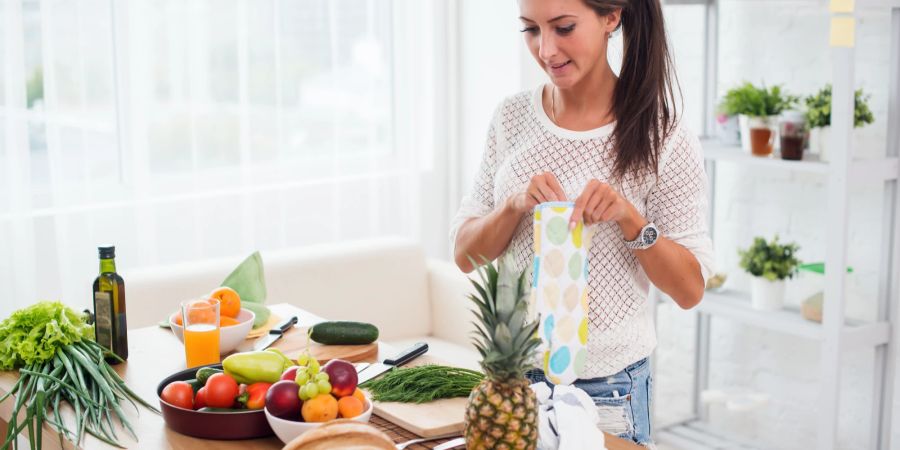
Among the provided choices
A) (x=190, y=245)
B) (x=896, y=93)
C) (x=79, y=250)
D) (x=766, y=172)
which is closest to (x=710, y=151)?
(x=766, y=172)

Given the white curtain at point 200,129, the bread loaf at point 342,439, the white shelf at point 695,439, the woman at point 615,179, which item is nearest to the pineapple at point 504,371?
the bread loaf at point 342,439

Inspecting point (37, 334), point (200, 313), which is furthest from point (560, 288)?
point (37, 334)

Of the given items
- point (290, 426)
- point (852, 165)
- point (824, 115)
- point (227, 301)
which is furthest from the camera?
point (824, 115)

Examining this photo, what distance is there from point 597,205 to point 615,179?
180 mm

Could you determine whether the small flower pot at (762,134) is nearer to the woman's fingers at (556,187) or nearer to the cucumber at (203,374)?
the woman's fingers at (556,187)

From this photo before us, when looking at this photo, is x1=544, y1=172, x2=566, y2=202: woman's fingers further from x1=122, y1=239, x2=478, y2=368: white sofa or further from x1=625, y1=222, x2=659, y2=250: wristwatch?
x1=122, y1=239, x2=478, y2=368: white sofa

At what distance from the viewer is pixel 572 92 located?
210cm

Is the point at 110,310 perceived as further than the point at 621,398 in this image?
Yes

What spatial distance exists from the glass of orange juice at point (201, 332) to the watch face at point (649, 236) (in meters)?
0.95

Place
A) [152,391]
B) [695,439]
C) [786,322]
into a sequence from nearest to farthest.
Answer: [152,391] < [786,322] < [695,439]

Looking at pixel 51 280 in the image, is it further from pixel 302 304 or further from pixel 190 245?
pixel 302 304

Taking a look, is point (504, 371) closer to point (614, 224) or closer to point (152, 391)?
point (614, 224)

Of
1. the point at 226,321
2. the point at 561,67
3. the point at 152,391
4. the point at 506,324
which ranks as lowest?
the point at 152,391

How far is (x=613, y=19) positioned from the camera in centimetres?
204
